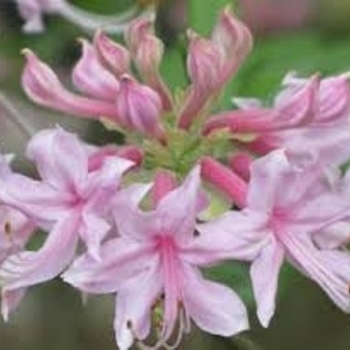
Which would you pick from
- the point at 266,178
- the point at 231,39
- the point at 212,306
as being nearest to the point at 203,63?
the point at 231,39

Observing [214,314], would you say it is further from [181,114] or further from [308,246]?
[181,114]

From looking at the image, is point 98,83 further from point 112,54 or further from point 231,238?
point 231,238

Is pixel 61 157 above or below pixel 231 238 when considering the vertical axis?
above

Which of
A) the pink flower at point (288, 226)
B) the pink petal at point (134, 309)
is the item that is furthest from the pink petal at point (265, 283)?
the pink petal at point (134, 309)

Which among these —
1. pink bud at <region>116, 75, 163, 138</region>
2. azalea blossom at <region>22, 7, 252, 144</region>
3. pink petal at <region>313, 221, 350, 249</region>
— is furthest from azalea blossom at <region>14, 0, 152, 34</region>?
pink petal at <region>313, 221, 350, 249</region>

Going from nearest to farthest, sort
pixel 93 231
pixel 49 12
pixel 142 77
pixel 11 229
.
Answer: pixel 93 231
pixel 11 229
pixel 142 77
pixel 49 12

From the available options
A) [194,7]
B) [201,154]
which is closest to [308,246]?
[201,154]
